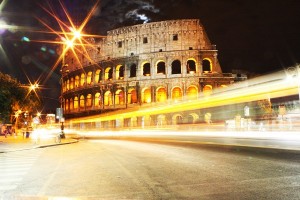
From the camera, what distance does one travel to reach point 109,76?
55.1m

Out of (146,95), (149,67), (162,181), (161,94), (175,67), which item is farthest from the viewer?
(149,67)

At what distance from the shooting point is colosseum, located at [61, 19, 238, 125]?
46.2 metres

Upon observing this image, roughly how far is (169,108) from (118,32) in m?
29.4

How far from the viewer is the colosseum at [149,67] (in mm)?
46250

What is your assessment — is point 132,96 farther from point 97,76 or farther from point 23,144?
point 23,144

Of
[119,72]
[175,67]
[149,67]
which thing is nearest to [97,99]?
[119,72]

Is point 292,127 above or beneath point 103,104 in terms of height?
beneath

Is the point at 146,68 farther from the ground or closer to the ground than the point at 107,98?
farther from the ground

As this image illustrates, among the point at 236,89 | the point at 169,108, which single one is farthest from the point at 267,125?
the point at 169,108

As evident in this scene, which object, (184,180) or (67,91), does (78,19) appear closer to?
(67,91)

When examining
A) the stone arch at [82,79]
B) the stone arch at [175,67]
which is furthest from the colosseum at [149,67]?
the stone arch at [82,79]

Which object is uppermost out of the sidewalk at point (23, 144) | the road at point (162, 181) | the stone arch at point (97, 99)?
the stone arch at point (97, 99)

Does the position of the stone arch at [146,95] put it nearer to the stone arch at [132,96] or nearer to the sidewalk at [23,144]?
the stone arch at [132,96]

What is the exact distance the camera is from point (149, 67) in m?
52.5
